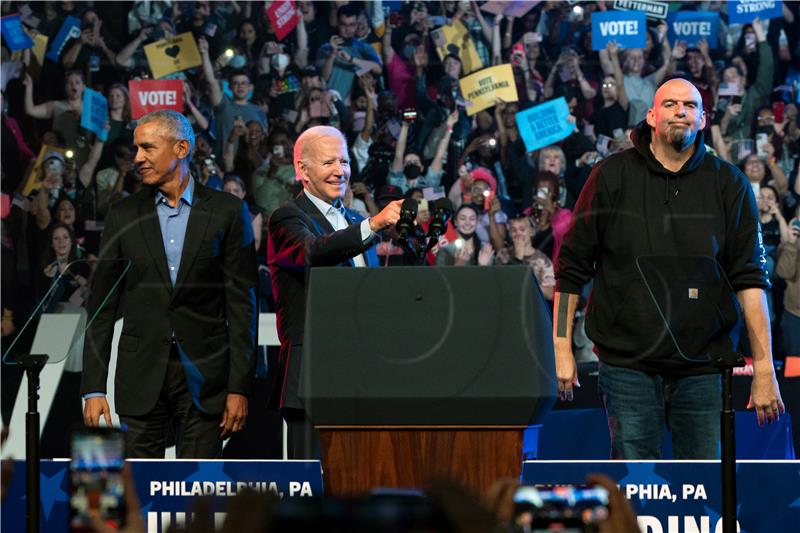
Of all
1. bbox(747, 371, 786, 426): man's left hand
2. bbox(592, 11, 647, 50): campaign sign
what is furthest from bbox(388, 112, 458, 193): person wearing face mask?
bbox(747, 371, 786, 426): man's left hand

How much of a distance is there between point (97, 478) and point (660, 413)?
1.88 metres

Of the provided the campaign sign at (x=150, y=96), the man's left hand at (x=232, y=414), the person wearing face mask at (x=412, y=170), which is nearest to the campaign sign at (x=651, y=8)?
the person wearing face mask at (x=412, y=170)

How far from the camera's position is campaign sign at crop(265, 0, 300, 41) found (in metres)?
6.31

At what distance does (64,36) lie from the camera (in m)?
6.37

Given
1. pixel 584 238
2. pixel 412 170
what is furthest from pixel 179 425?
pixel 412 170

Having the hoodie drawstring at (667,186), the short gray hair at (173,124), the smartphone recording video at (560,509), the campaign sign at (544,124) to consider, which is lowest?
the smartphone recording video at (560,509)

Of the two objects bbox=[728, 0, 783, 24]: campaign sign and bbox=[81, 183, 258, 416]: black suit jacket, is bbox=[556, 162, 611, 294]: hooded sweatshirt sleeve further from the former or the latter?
bbox=[728, 0, 783, 24]: campaign sign

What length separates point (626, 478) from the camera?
272cm

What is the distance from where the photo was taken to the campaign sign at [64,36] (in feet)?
20.8

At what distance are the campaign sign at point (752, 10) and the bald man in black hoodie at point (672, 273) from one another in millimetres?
3045

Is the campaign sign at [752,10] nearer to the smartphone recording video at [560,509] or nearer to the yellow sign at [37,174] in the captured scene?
the yellow sign at [37,174]

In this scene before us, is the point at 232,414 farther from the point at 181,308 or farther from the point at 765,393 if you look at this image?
the point at 765,393

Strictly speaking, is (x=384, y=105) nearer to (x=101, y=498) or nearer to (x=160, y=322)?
(x=160, y=322)

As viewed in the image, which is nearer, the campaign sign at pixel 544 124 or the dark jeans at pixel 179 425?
the dark jeans at pixel 179 425
